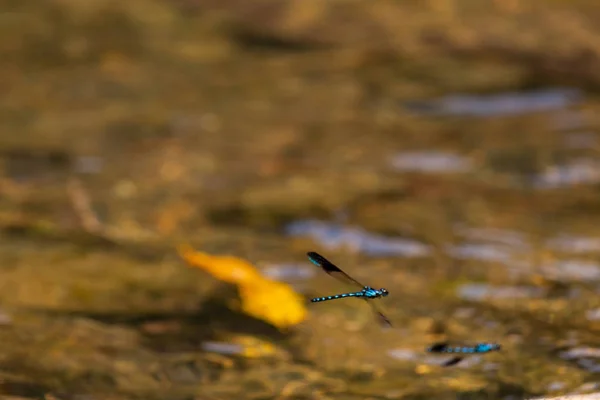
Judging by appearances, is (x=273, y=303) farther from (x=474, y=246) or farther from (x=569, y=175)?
(x=569, y=175)

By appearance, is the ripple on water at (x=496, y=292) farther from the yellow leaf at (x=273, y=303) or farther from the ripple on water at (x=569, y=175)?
the ripple on water at (x=569, y=175)

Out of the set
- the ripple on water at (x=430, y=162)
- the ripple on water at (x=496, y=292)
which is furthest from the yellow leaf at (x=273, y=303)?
the ripple on water at (x=430, y=162)

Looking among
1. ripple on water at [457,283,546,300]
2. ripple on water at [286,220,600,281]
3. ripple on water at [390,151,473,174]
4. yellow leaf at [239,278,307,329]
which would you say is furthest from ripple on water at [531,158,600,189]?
yellow leaf at [239,278,307,329]

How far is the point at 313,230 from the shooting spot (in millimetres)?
3252

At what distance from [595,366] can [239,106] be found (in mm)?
2878

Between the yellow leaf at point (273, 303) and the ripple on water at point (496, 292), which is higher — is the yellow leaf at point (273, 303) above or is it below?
below

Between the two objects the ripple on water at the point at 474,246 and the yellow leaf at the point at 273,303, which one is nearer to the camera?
the yellow leaf at the point at 273,303

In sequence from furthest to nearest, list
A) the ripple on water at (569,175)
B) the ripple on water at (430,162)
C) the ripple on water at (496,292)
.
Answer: the ripple on water at (430,162) < the ripple on water at (569,175) < the ripple on water at (496,292)

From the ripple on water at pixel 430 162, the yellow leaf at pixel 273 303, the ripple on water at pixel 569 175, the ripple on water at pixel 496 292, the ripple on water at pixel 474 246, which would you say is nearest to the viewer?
the yellow leaf at pixel 273 303

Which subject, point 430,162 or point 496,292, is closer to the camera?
point 496,292

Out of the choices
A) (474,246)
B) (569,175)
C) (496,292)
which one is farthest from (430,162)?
(496,292)

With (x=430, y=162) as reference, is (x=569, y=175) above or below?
below

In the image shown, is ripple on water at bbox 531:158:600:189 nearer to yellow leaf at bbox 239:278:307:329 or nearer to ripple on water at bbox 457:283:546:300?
ripple on water at bbox 457:283:546:300

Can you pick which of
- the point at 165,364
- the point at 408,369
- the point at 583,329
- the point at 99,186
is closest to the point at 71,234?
the point at 99,186
